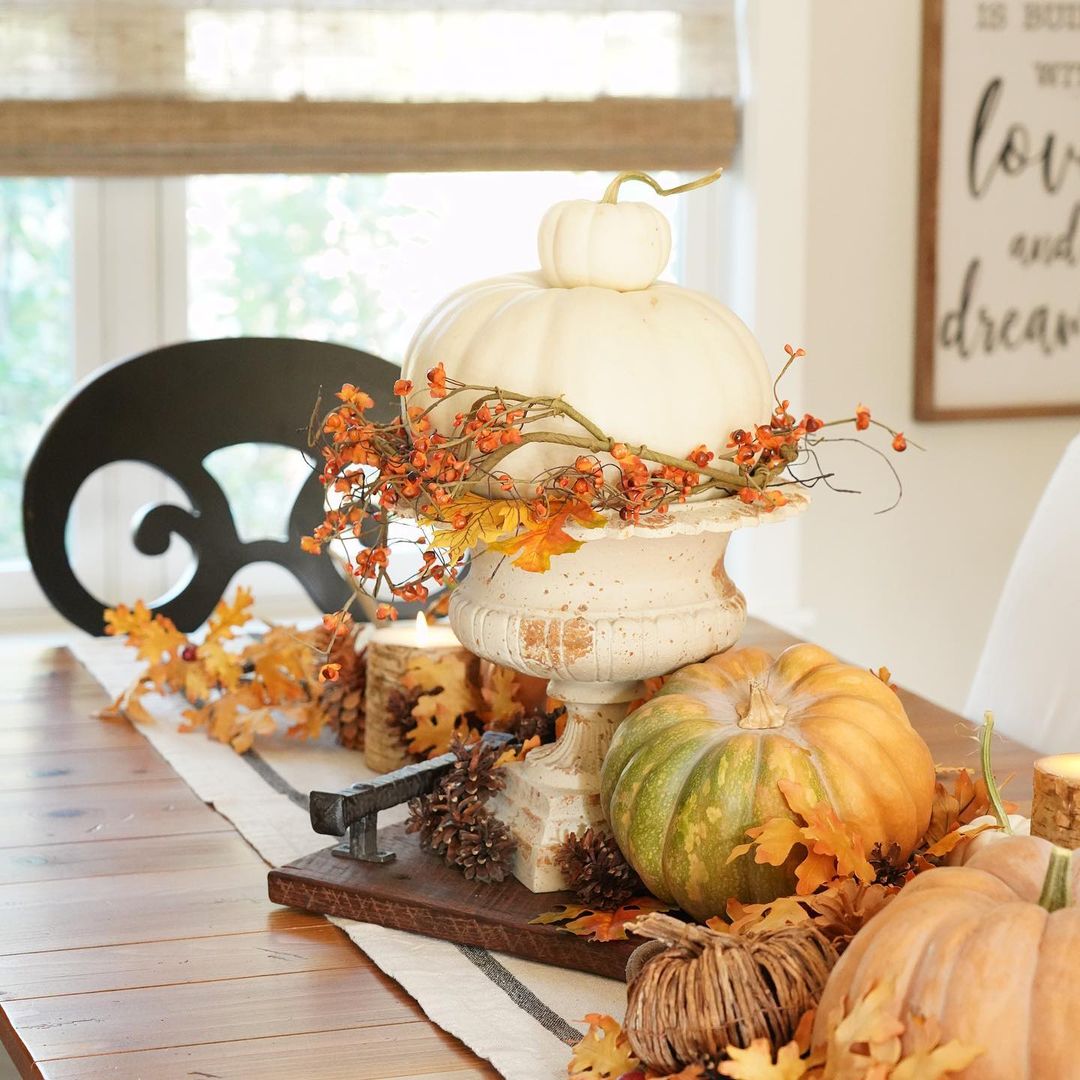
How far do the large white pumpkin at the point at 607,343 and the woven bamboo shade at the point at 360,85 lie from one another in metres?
1.45

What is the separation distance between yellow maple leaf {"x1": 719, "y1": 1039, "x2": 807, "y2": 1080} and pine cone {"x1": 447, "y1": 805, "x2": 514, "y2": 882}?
1.15ft

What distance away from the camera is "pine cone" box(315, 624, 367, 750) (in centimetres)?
135

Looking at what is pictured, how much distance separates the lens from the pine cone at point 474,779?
0.99m

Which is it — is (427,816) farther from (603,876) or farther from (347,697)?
(347,697)

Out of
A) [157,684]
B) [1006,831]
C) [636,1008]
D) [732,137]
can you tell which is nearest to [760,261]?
[732,137]

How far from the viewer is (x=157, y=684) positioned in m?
1.50

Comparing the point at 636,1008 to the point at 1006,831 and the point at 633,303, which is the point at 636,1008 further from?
the point at 633,303

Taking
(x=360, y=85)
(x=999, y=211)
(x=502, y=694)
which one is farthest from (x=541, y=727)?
(x=999, y=211)

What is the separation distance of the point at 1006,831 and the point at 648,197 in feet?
6.17

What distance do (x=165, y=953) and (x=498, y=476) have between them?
1.15ft

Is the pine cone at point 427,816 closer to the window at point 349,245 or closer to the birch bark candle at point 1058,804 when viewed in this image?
the birch bark candle at point 1058,804

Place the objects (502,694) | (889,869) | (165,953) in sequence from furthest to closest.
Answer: (502,694)
(165,953)
(889,869)

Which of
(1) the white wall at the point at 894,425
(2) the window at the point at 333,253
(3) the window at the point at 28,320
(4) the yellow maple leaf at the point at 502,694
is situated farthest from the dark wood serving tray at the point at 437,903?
(1) the white wall at the point at 894,425

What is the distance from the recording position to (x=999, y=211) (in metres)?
2.64
